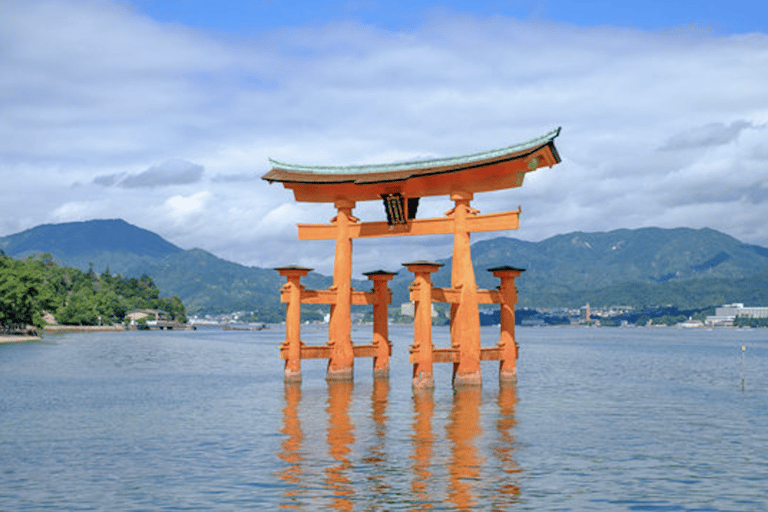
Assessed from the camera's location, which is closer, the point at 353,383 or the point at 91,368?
the point at 353,383

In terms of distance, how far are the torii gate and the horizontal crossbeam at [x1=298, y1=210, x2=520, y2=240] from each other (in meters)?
0.05

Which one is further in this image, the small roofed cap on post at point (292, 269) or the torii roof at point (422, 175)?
the small roofed cap on post at point (292, 269)

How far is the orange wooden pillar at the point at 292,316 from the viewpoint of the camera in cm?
4138

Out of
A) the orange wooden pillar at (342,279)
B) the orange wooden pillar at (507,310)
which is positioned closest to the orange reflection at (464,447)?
the orange wooden pillar at (507,310)

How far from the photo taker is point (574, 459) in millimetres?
23469

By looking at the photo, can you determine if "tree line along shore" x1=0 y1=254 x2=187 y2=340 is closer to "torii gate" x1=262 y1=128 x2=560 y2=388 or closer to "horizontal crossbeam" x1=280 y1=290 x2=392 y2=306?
"torii gate" x1=262 y1=128 x2=560 y2=388

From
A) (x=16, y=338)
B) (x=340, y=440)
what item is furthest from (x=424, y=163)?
(x=16, y=338)

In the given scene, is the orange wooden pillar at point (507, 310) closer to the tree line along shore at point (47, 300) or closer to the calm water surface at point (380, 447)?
the calm water surface at point (380, 447)

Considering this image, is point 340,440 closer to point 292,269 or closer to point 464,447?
point 464,447

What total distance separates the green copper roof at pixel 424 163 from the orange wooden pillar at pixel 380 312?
5873mm

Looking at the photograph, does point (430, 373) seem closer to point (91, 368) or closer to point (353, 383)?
point (353, 383)

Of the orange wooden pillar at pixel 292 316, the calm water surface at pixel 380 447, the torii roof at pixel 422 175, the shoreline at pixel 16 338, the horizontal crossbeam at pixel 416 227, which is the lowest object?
the calm water surface at pixel 380 447

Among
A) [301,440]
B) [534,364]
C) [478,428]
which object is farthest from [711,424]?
[534,364]

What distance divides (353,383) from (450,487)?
2626 cm
